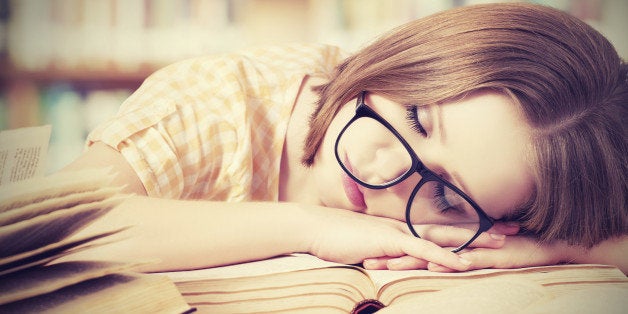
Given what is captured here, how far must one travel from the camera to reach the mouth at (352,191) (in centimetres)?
83

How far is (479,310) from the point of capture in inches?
18.1

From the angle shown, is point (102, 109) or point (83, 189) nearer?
point (83, 189)

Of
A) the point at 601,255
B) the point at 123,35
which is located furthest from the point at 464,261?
the point at 123,35

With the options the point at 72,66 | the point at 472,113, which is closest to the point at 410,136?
the point at 472,113

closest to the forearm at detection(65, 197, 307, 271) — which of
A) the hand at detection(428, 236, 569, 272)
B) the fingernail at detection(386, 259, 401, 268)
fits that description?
the fingernail at detection(386, 259, 401, 268)

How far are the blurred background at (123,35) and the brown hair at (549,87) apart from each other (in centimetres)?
98

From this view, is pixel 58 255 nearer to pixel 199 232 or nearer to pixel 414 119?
pixel 199 232

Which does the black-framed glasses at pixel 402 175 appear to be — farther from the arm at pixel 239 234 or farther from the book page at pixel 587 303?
the book page at pixel 587 303

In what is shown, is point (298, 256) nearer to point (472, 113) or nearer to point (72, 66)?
point (472, 113)

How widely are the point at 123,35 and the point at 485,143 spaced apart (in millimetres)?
1498

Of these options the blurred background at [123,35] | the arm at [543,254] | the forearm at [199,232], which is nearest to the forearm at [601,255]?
the arm at [543,254]

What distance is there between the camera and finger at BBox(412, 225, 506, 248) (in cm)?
74

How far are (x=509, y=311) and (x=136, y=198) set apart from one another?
1.62 ft

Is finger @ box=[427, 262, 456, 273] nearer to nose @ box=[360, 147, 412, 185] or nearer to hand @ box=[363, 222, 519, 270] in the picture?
hand @ box=[363, 222, 519, 270]
